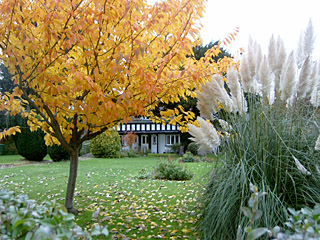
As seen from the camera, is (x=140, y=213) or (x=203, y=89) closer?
(x=203, y=89)

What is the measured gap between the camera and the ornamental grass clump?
2.26 meters

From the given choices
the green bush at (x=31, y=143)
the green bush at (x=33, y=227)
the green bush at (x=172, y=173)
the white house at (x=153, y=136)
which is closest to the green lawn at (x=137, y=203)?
the green bush at (x=33, y=227)

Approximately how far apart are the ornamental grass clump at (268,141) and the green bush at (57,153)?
11.7 meters

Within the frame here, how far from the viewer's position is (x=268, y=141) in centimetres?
251

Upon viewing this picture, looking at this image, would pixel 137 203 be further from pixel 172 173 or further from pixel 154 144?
pixel 154 144

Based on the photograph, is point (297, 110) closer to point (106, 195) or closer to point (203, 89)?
point (203, 89)

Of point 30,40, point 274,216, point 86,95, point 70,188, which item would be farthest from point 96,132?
point 274,216

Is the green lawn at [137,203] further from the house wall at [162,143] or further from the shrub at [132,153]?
the house wall at [162,143]

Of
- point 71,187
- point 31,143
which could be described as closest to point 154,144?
point 31,143

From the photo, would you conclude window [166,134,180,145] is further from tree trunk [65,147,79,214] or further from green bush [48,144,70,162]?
tree trunk [65,147,79,214]

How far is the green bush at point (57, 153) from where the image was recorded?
13227 mm

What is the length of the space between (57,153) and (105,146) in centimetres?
351

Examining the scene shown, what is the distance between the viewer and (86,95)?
3.34 m

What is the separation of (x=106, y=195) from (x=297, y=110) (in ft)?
11.5
